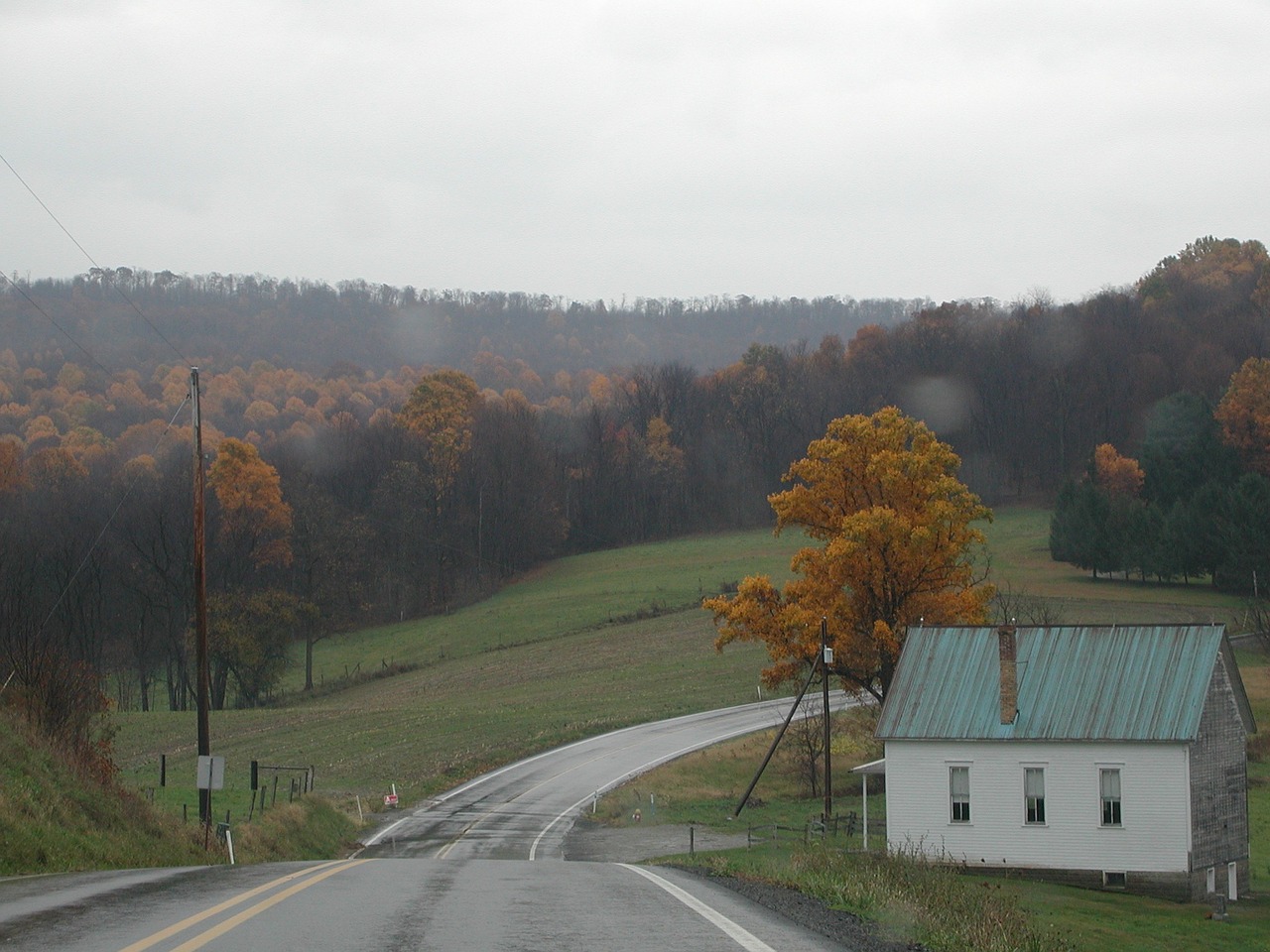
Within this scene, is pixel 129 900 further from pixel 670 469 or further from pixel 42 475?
pixel 670 469

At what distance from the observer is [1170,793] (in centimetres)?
3222

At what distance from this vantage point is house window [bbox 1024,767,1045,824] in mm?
33281

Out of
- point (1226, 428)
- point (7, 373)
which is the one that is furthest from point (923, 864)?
point (7, 373)

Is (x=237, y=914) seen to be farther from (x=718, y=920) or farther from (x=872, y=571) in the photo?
(x=872, y=571)

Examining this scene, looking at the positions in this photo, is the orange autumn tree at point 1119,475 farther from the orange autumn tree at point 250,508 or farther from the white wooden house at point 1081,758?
the white wooden house at point 1081,758

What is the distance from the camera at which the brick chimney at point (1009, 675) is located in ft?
112

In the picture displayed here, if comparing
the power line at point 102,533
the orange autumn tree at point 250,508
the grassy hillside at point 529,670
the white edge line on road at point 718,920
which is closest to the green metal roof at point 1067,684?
the grassy hillside at point 529,670

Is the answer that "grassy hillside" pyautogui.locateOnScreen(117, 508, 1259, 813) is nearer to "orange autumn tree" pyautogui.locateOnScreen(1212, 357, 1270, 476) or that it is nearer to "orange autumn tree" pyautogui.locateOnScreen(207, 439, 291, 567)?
"orange autumn tree" pyautogui.locateOnScreen(207, 439, 291, 567)

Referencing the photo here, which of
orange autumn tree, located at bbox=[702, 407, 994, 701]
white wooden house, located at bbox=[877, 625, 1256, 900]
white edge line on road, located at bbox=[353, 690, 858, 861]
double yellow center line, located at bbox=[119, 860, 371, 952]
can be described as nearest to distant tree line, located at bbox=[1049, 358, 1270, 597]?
white edge line on road, located at bbox=[353, 690, 858, 861]

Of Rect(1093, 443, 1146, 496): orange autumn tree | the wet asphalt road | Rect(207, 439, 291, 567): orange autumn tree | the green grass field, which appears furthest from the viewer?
Rect(1093, 443, 1146, 496): orange autumn tree

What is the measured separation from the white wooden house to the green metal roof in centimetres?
4

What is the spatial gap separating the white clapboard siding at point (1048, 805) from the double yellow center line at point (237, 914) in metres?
20.6

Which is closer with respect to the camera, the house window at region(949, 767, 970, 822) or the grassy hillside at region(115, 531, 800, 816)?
the house window at region(949, 767, 970, 822)

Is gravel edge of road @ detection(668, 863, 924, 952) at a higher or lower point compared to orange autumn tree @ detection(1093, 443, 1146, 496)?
lower
